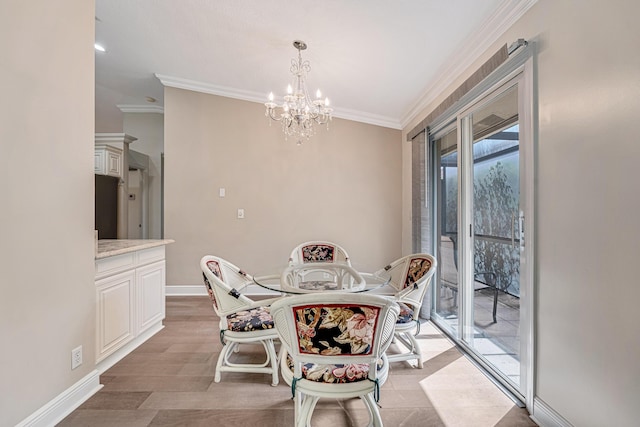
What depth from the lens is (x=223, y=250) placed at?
13.8 ft

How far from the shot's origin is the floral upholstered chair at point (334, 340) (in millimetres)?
1216

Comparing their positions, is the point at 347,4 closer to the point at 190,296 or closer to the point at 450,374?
the point at 450,374

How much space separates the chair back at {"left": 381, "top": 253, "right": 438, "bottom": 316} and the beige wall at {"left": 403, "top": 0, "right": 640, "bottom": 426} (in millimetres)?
713

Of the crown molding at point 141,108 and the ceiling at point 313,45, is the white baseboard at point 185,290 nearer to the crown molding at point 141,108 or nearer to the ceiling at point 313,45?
the ceiling at point 313,45

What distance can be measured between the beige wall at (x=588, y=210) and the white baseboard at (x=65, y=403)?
9.07ft

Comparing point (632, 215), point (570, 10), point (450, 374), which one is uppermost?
point (570, 10)

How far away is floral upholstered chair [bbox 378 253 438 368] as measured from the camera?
2.16 m

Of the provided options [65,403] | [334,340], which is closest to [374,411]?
[334,340]

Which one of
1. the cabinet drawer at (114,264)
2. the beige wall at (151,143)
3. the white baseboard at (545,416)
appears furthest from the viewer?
the beige wall at (151,143)

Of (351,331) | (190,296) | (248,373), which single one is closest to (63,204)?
(248,373)

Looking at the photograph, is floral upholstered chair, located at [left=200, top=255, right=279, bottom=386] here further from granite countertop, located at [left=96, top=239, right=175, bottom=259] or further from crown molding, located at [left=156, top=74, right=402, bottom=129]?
crown molding, located at [left=156, top=74, right=402, bottom=129]

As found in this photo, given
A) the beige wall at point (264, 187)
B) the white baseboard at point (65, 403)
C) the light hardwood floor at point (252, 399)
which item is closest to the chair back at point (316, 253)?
the beige wall at point (264, 187)

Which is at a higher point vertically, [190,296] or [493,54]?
[493,54]

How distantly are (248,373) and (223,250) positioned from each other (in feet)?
7.57
